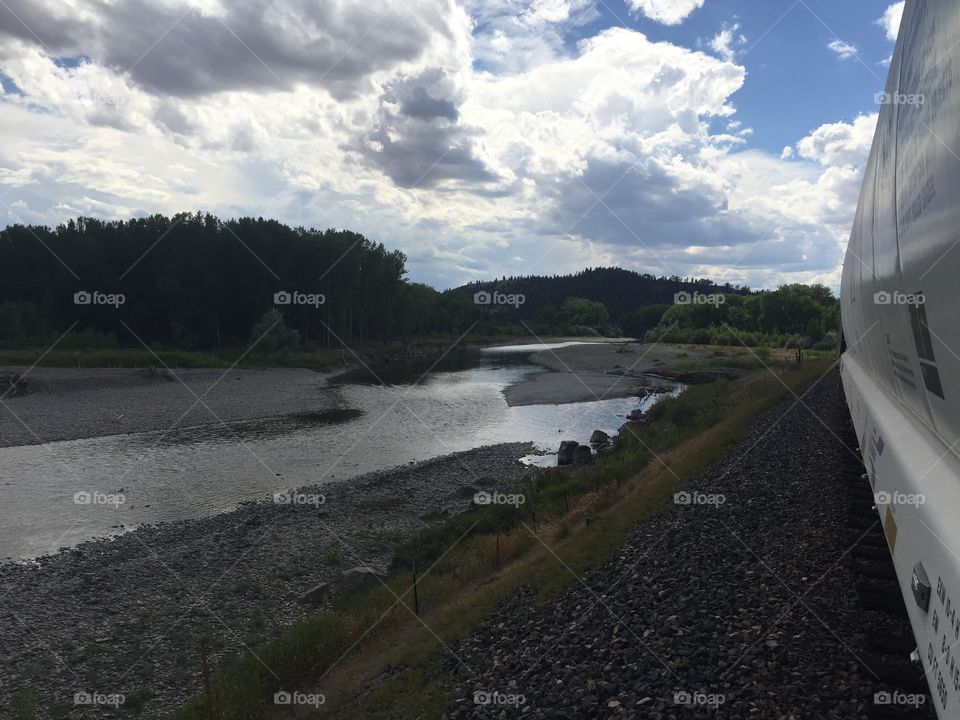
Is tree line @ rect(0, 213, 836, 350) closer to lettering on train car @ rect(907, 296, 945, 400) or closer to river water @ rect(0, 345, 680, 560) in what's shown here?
river water @ rect(0, 345, 680, 560)

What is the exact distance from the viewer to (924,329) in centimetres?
436

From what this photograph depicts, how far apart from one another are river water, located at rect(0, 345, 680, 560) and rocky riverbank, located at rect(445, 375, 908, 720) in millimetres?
14757

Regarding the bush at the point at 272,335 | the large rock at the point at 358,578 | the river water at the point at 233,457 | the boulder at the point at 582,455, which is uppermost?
the bush at the point at 272,335

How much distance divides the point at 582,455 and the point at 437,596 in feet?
50.7

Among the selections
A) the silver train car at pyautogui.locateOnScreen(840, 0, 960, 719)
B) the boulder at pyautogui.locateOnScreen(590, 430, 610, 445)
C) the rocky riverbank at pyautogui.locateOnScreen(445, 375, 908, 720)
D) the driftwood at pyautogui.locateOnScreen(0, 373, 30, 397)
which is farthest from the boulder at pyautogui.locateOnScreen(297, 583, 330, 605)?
the driftwood at pyautogui.locateOnScreen(0, 373, 30, 397)

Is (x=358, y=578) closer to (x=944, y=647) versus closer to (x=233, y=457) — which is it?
(x=944, y=647)

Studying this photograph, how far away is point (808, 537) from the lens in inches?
363

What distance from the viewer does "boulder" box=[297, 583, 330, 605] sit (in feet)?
45.4

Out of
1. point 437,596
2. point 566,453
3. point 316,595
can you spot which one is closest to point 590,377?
point 566,453

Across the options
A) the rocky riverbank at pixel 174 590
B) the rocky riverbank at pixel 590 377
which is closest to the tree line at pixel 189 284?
the rocky riverbank at pixel 590 377

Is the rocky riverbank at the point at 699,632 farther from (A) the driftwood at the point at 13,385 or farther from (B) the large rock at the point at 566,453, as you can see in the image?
(A) the driftwood at the point at 13,385

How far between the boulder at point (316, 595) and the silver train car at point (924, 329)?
11168 millimetres

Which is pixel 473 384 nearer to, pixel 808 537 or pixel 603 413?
pixel 603 413

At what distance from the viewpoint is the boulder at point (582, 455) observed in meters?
25.8
